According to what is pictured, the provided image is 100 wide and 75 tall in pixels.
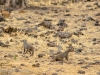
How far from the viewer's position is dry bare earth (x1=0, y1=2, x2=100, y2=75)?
9711 millimetres

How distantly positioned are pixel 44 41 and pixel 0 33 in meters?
1.83

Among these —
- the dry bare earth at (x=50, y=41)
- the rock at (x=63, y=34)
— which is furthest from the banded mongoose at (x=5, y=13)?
the rock at (x=63, y=34)

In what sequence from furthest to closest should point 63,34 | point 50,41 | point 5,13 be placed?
1. point 5,13
2. point 63,34
3. point 50,41

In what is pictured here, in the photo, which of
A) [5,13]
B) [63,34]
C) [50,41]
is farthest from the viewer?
[5,13]

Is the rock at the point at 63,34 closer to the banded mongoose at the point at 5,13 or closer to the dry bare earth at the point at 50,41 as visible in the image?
the dry bare earth at the point at 50,41

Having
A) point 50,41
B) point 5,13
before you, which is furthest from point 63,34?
point 5,13

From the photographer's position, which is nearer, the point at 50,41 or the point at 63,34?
the point at 50,41

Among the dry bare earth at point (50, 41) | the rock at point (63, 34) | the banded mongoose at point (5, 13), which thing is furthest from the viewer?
the banded mongoose at point (5, 13)

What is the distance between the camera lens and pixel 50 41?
44.2 feet

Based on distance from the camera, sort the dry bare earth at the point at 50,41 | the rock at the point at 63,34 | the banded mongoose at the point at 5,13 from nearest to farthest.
Result: the dry bare earth at the point at 50,41, the rock at the point at 63,34, the banded mongoose at the point at 5,13

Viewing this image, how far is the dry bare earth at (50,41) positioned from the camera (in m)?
9.71

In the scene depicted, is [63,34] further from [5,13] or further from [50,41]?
[5,13]

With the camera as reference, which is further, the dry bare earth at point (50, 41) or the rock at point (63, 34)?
the rock at point (63, 34)

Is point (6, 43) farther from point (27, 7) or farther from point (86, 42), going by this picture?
point (27, 7)
